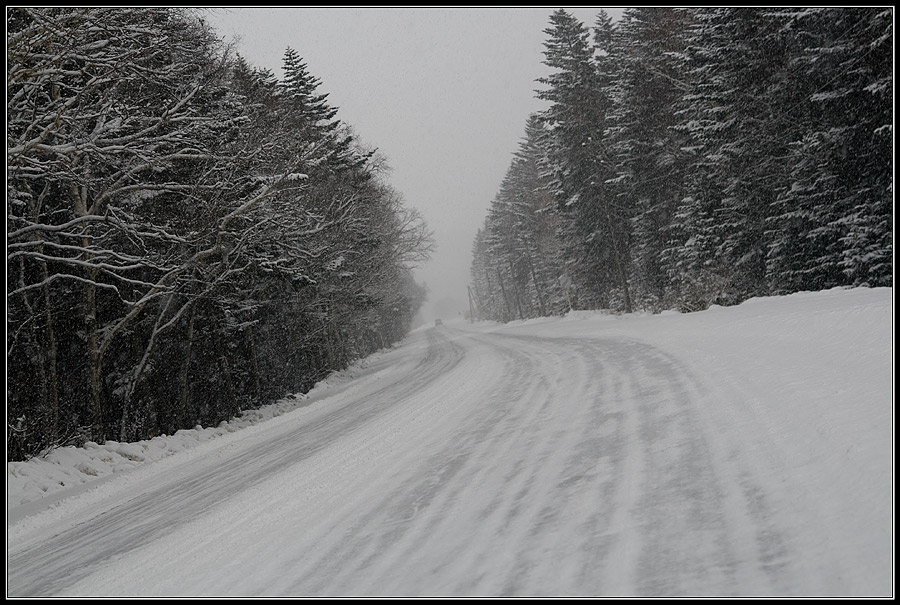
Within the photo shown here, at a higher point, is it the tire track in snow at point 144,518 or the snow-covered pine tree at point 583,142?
the snow-covered pine tree at point 583,142

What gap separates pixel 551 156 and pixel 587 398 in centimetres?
2521

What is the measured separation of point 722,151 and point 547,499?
18201mm

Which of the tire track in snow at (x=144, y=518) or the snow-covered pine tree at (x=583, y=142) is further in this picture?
the snow-covered pine tree at (x=583, y=142)

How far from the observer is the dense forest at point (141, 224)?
748cm

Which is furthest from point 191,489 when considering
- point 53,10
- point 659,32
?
point 659,32

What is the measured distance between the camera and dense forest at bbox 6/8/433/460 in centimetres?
748

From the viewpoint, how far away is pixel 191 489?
18.3 feet

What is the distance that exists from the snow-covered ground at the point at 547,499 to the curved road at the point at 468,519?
0.06ft

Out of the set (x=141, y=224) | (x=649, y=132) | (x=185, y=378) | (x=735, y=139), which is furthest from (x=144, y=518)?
(x=649, y=132)

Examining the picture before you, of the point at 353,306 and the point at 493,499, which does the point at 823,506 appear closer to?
the point at 493,499

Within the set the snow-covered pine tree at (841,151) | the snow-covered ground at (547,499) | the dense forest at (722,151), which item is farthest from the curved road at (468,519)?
the dense forest at (722,151)

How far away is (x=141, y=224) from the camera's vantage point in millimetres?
8562

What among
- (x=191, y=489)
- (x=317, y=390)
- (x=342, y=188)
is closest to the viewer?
(x=191, y=489)

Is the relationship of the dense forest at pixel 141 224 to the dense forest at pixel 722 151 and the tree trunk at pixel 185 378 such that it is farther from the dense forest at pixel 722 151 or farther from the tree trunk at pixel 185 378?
the dense forest at pixel 722 151
